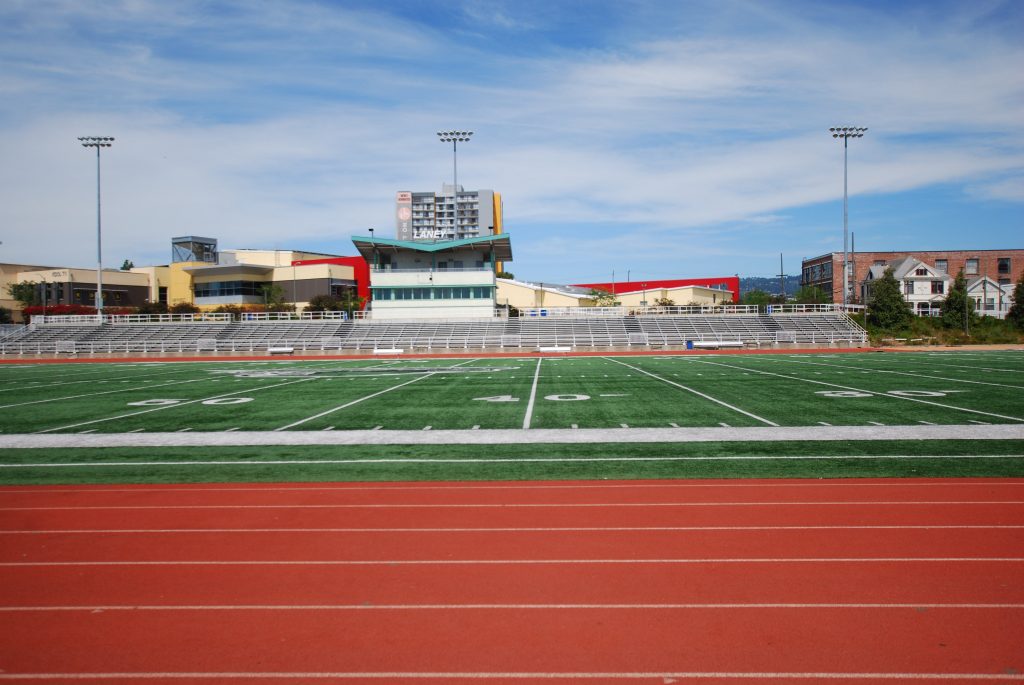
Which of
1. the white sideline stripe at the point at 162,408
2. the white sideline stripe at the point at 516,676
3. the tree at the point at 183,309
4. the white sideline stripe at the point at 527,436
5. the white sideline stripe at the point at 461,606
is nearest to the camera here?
the white sideline stripe at the point at 516,676

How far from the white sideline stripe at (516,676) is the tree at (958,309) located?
196 feet

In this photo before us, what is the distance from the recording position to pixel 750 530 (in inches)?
320

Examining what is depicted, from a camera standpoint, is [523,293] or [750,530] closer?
[750,530]

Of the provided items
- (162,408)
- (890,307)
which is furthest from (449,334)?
(890,307)

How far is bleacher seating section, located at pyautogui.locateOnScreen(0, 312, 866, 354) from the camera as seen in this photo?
167 ft

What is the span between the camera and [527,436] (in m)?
14.8

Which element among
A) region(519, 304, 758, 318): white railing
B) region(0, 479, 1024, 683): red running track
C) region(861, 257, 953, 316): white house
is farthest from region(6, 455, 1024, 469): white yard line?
region(861, 257, 953, 316): white house

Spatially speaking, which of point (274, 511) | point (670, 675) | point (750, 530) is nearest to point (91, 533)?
point (274, 511)

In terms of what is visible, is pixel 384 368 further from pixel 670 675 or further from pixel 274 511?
pixel 670 675

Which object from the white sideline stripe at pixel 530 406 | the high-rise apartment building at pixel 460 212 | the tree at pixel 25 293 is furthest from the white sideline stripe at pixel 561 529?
the high-rise apartment building at pixel 460 212

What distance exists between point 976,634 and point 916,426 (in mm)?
10831

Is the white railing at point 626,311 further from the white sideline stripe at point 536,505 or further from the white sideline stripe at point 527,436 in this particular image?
the white sideline stripe at point 536,505

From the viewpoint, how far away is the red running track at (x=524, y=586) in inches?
202

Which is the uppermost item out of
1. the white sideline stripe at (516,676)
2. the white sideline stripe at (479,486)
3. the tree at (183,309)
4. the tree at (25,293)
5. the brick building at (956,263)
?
the brick building at (956,263)
